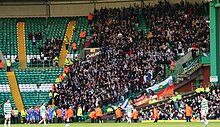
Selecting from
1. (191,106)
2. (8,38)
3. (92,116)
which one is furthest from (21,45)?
(191,106)

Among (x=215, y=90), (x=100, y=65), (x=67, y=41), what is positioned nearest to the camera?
(x=215, y=90)

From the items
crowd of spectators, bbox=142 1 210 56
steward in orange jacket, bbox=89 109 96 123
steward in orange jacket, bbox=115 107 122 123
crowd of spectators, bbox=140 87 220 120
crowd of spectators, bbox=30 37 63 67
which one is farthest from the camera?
crowd of spectators, bbox=30 37 63 67

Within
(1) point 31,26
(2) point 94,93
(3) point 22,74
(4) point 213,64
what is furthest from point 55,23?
(4) point 213,64

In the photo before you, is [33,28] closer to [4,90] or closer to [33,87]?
[33,87]

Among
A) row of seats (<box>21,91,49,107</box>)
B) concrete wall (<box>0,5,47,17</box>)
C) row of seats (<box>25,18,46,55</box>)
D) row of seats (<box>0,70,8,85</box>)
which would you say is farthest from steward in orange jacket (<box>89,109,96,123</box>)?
concrete wall (<box>0,5,47,17</box>)

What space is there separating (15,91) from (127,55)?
9.71 meters

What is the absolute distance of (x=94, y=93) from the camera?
58594 millimetres

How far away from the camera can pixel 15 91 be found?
Answer: 62.0 m

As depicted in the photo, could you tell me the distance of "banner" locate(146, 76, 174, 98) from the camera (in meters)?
56.0

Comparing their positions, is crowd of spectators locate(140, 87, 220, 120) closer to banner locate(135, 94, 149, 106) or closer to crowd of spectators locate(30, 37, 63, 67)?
banner locate(135, 94, 149, 106)

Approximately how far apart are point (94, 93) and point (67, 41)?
1024 centimetres

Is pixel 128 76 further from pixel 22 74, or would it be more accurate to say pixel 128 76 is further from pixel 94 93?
pixel 22 74

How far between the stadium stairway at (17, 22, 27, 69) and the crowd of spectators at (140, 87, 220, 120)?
52.6 ft

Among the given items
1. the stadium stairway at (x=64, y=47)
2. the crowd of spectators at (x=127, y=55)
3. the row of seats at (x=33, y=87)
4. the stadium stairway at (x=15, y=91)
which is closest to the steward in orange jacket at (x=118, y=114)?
the crowd of spectators at (x=127, y=55)
